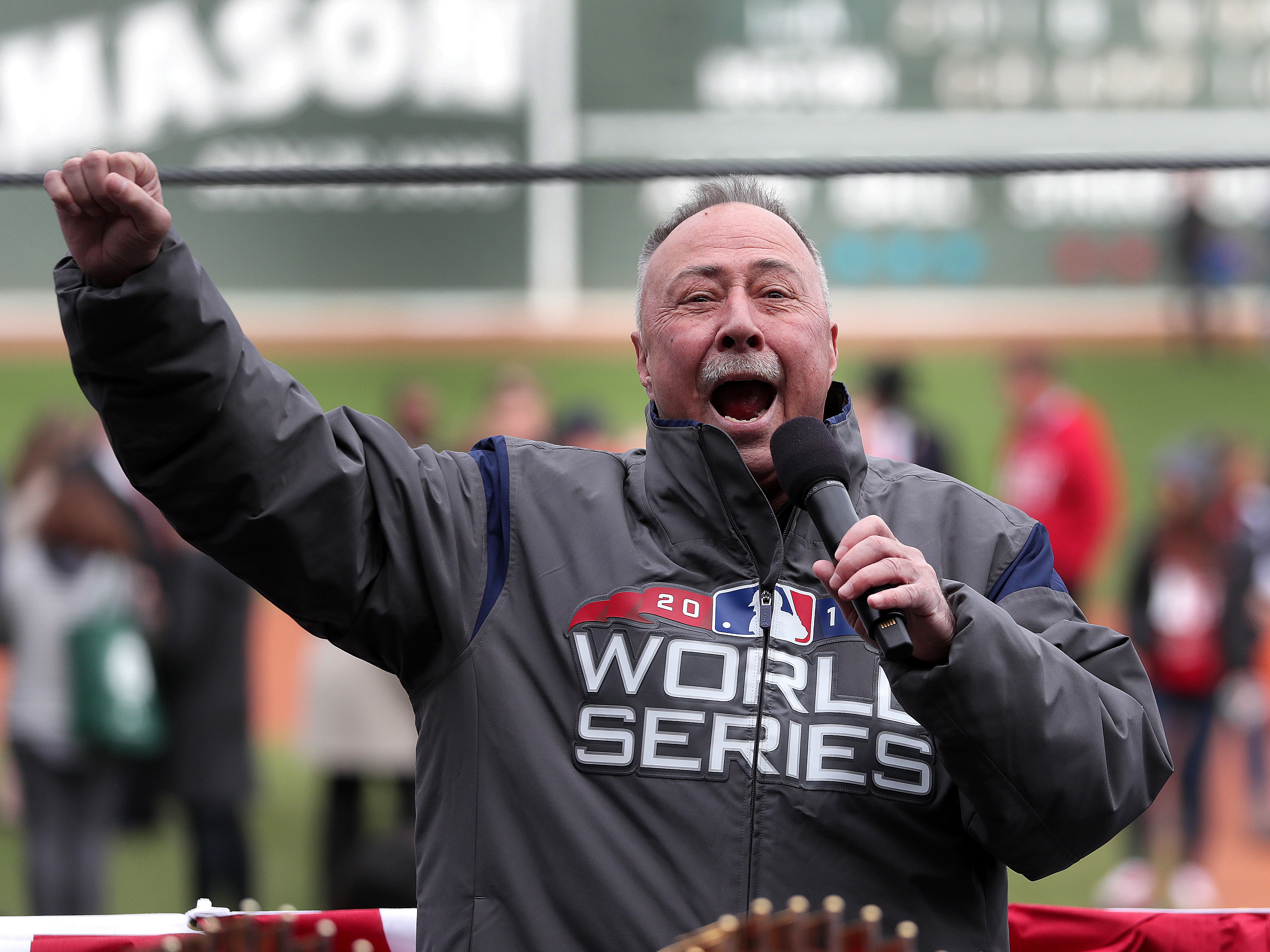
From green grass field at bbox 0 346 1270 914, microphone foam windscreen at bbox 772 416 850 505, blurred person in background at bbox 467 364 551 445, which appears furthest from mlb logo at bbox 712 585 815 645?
green grass field at bbox 0 346 1270 914

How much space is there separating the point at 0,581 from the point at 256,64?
8.05m

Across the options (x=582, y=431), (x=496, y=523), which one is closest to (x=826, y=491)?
(x=496, y=523)

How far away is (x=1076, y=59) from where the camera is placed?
461 inches

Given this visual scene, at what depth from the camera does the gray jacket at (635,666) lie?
63.6 inches

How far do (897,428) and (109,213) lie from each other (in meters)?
5.74

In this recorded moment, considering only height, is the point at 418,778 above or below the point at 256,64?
below

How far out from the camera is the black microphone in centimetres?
152

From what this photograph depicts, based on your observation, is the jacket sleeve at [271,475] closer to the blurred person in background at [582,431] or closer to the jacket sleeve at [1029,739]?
the jacket sleeve at [1029,739]

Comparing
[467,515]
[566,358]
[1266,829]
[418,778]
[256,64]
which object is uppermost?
[256,64]

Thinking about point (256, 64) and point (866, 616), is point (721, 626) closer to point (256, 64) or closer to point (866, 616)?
point (866, 616)

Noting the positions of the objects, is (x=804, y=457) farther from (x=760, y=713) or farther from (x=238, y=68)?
(x=238, y=68)

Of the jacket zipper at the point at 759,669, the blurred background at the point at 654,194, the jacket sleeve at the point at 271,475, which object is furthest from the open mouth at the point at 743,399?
the blurred background at the point at 654,194

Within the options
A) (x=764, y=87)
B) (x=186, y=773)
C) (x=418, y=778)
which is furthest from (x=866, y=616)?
(x=764, y=87)

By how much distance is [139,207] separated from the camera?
5.13 feet
